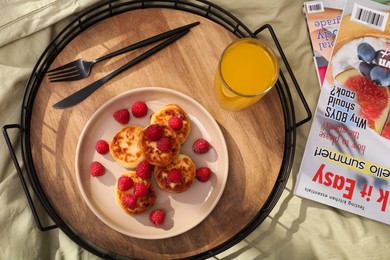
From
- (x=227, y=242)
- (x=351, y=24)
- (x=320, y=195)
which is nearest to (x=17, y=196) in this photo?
(x=227, y=242)

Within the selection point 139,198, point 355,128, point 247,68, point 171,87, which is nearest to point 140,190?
point 139,198

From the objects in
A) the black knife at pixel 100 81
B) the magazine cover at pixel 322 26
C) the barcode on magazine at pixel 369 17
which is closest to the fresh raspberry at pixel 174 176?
the black knife at pixel 100 81

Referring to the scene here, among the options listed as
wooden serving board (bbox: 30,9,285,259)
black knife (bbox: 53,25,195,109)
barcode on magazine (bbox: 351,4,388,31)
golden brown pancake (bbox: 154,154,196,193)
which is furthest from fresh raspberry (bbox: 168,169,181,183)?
barcode on magazine (bbox: 351,4,388,31)

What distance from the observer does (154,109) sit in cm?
99

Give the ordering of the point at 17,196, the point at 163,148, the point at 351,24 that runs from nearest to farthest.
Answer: the point at 163,148, the point at 17,196, the point at 351,24

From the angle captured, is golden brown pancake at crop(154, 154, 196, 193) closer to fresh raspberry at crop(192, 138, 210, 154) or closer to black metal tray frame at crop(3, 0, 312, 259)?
fresh raspberry at crop(192, 138, 210, 154)

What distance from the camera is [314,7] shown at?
1124mm

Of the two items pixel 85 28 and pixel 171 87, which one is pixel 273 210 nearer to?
pixel 171 87

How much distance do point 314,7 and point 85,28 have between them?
65 cm

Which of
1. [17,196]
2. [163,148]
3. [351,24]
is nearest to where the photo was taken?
[163,148]

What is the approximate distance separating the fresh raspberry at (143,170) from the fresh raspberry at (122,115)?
0.38 feet

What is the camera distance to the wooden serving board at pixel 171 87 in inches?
36.8

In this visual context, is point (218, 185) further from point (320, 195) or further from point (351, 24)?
point (351, 24)

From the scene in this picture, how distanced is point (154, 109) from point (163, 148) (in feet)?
0.45
